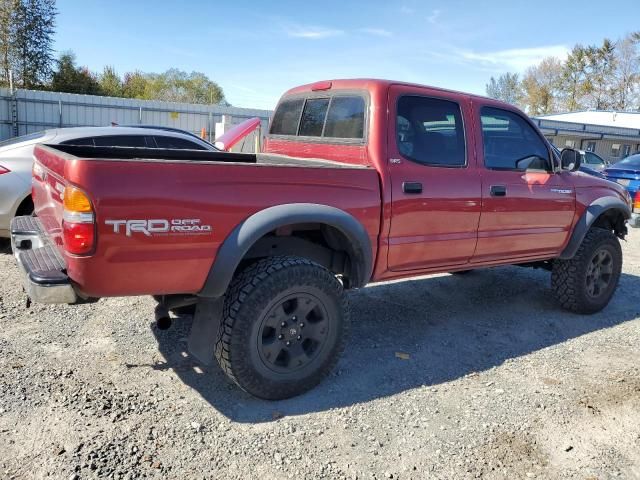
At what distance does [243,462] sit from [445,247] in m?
2.17

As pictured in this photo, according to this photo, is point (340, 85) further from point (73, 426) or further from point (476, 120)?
point (73, 426)

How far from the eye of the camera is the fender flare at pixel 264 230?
115 inches

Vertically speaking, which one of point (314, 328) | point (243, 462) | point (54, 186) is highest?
point (54, 186)

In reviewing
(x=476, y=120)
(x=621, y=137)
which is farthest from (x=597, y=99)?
(x=476, y=120)

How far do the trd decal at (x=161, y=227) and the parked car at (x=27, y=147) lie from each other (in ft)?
12.0

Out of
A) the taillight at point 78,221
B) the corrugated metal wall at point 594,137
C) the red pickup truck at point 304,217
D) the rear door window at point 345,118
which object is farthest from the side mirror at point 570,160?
the corrugated metal wall at point 594,137

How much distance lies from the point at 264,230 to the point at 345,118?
136cm

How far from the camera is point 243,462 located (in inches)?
105

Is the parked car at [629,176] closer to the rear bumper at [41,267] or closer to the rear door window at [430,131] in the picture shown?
the rear door window at [430,131]

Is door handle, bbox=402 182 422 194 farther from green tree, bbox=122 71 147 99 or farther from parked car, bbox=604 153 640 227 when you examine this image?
green tree, bbox=122 71 147 99

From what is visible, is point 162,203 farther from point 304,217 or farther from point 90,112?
point 90,112

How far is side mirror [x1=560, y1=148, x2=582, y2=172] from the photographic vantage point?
15.9ft

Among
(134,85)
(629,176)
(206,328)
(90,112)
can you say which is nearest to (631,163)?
(629,176)

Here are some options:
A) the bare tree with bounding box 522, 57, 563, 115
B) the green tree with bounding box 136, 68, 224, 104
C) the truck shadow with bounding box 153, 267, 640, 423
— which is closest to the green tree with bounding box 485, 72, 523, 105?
the bare tree with bounding box 522, 57, 563, 115
